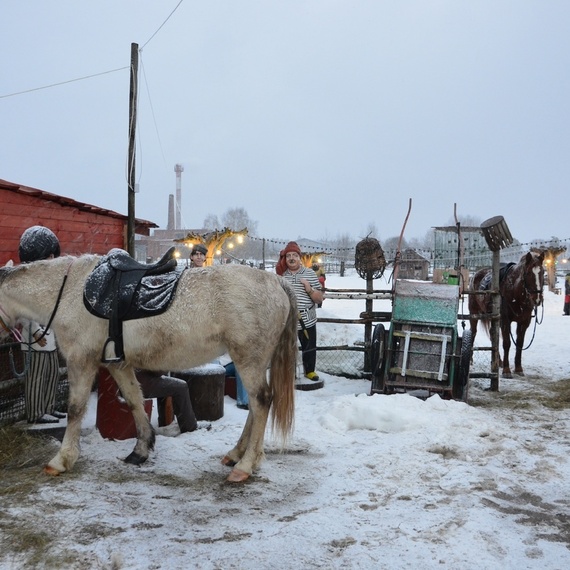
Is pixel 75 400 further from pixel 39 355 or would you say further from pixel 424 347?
pixel 424 347

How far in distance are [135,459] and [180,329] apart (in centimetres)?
117

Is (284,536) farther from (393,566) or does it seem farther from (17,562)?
(17,562)

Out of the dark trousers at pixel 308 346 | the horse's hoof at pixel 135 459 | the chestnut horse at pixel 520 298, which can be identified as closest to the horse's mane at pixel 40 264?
the horse's hoof at pixel 135 459

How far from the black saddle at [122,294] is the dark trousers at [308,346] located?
2.88 m

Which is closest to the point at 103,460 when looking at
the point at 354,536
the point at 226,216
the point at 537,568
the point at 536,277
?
the point at 354,536

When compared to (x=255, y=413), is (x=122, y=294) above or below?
above

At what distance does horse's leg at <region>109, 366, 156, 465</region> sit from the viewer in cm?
381

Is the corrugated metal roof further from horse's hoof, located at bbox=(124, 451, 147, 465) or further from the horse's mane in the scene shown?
horse's hoof, located at bbox=(124, 451, 147, 465)

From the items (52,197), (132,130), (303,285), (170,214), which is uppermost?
(170,214)

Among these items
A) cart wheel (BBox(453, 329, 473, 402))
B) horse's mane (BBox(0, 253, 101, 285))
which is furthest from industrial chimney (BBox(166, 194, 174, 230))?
horse's mane (BBox(0, 253, 101, 285))

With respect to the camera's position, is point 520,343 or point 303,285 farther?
point 520,343

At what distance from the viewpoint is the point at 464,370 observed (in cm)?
559

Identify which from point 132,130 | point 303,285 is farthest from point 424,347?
point 132,130

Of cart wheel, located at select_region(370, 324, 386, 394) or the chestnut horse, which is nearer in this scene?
cart wheel, located at select_region(370, 324, 386, 394)
